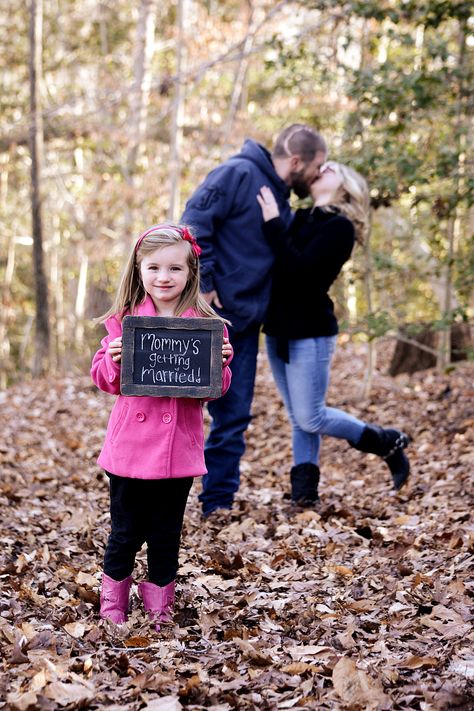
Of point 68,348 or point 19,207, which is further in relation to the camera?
point 19,207

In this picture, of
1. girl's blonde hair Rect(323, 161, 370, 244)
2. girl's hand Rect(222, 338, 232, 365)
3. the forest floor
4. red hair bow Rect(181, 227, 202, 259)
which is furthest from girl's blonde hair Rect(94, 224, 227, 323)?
girl's blonde hair Rect(323, 161, 370, 244)

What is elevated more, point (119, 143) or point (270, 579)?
point (119, 143)

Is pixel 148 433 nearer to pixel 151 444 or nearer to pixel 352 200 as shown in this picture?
pixel 151 444

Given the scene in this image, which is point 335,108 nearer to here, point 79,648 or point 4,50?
point 79,648

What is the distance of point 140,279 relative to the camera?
373cm

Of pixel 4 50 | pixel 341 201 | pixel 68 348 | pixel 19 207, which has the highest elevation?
pixel 4 50

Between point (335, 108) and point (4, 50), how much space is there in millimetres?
A: 13868

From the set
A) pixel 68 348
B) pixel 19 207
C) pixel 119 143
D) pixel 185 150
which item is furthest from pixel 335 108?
pixel 19 207

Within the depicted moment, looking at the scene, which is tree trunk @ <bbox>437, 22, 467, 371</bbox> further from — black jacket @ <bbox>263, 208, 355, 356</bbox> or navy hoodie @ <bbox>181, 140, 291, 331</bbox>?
navy hoodie @ <bbox>181, 140, 291, 331</bbox>

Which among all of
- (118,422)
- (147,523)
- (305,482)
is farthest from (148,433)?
(305,482)

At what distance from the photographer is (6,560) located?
4.47 metres

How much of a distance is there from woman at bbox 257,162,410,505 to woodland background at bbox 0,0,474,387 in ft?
7.34

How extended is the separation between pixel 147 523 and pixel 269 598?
758 millimetres

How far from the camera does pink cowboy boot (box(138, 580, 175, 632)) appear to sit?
373 cm
